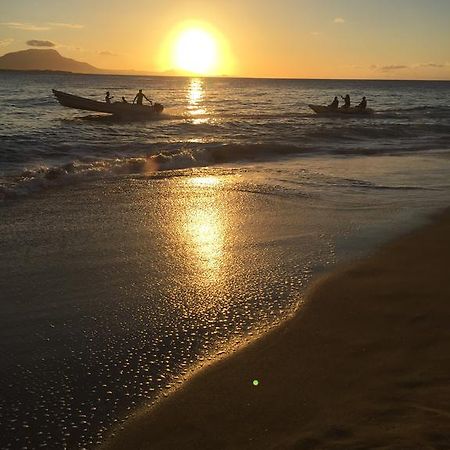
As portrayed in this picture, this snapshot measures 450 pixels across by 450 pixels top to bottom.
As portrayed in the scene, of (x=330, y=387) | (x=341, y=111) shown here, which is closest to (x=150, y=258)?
(x=330, y=387)

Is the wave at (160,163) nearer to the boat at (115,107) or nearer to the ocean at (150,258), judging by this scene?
the ocean at (150,258)

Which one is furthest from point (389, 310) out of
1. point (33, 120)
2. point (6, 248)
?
point (33, 120)

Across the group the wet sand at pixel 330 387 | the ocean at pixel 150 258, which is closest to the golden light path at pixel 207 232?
the ocean at pixel 150 258

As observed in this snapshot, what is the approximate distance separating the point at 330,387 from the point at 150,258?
3458 mm

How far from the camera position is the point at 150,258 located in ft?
22.1

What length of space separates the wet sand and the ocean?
225mm

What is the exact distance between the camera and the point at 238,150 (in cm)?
1927

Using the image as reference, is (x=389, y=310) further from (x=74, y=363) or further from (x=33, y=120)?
(x=33, y=120)

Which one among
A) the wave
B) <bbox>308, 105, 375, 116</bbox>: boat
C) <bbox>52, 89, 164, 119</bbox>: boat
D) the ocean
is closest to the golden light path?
the ocean

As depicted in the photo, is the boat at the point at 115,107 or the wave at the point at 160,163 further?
the boat at the point at 115,107

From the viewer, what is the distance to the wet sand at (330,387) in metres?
3.17

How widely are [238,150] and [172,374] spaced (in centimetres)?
1575

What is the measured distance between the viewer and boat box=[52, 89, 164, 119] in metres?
36.2

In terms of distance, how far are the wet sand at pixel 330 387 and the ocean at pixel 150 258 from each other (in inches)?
8.9
